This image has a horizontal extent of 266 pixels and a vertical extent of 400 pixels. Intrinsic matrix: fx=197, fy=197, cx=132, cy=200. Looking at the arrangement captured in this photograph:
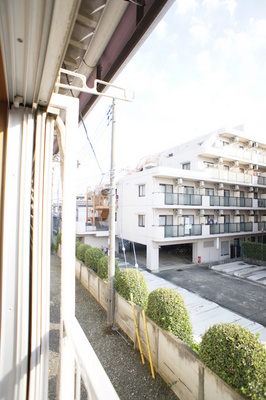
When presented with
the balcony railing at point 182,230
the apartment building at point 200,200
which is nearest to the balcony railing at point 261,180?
the apartment building at point 200,200

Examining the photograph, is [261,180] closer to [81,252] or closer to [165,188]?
[165,188]

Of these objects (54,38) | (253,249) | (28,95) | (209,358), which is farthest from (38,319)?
(253,249)

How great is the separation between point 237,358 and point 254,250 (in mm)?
11932

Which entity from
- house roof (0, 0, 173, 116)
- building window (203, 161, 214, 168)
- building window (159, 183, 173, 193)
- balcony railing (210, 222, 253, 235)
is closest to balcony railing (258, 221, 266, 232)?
balcony railing (210, 222, 253, 235)

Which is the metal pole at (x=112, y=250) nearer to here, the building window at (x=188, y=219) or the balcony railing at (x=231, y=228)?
the building window at (x=188, y=219)

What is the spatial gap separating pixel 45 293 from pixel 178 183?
Result: 1099 cm

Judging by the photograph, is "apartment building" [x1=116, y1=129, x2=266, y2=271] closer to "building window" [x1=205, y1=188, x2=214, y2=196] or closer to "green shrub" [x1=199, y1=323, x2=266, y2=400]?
"building window" [x1=205, y1=188, x2=214, y2=196]

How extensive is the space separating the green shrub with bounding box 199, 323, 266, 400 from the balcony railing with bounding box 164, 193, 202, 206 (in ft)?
27.7

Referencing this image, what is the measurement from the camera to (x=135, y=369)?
354 cm

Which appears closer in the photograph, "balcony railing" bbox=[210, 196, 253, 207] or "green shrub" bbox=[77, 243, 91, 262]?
"green shrub" bbox=[77, 243, 91, 262]

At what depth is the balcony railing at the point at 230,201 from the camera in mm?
12891

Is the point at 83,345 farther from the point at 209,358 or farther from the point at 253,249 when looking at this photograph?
the point at 253,249

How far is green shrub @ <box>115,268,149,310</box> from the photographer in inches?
178

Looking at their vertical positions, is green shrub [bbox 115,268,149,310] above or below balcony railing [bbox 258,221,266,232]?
below
